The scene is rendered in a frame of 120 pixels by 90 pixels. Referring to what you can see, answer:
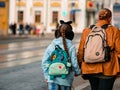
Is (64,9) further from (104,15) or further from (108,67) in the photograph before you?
(108,67)

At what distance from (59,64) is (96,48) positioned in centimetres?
53

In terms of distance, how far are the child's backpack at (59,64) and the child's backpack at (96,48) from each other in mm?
256

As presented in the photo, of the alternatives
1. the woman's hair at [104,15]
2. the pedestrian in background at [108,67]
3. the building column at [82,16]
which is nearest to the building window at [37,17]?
the building column at [82,16]

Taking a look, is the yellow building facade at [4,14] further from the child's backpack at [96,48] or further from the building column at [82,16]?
the child's backpack at [96,48]

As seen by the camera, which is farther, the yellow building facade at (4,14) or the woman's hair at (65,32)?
the yellow building facade at (4,14)

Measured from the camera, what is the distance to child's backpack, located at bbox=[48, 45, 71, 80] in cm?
638

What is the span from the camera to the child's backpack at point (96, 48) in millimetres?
6312

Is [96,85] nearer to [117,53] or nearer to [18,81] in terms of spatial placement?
[117,53]

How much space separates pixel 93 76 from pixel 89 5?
66.4 meters

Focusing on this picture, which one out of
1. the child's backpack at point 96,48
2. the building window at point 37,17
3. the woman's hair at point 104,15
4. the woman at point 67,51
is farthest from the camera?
the building window at point 37,17

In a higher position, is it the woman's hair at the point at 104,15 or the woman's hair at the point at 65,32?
the woman's hair at the point at 104,15

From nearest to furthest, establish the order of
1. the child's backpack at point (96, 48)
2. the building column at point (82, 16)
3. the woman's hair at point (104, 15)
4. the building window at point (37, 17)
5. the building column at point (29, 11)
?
1. the child's backpack at point (96, 48)
2. the woman's hair at point (104, 15)
3. the building column at point (82, 16)
4. the building column at point (29, 11)
5. the building window at point (37, 17)

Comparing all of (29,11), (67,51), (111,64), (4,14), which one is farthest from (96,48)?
(29,11)

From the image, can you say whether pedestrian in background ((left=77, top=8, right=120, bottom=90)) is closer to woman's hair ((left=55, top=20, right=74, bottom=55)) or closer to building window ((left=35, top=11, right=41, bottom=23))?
woman's hair ((left=55, top=20, right=74, bottom=55))
